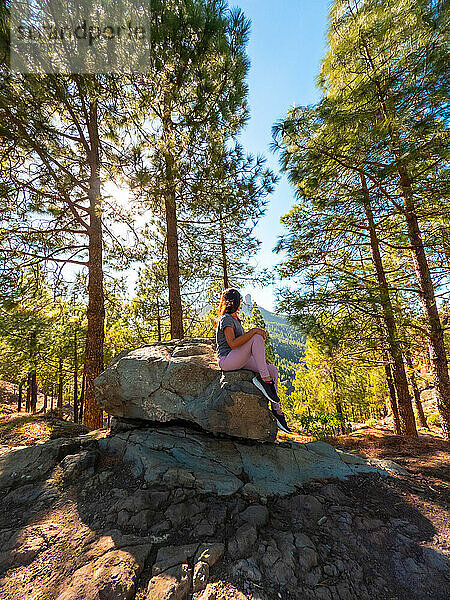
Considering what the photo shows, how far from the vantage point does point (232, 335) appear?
3967 millimetres

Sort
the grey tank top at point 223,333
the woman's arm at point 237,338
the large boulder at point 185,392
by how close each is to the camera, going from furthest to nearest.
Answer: the grey tank top at point 223,333, the woman's arm at point 237,338, the large boulder at point 185,392

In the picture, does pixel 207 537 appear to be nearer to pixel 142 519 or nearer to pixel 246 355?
pixel 142 519

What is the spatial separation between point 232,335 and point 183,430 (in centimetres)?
178

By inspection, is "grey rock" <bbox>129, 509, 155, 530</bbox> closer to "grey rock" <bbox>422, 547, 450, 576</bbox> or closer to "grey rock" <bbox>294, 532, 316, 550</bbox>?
"grey rock" <bbox>294, 532, 316, 550</bbox>

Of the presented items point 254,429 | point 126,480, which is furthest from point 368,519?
point 126,480

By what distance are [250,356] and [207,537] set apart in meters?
2.16

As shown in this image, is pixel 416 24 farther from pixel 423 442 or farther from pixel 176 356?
pixel 423 442

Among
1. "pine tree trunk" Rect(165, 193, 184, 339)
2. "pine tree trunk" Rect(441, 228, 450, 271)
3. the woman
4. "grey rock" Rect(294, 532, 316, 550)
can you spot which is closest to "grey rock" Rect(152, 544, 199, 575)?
"grey rock" Rect(294, 532, 316, 550)

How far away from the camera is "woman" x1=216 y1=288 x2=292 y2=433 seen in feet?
12.3

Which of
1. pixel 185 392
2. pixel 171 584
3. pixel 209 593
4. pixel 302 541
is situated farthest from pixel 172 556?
pixel 185 392

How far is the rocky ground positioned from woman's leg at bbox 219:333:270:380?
5.24ft

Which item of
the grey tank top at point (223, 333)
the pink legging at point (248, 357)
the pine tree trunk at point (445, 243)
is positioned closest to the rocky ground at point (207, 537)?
the pink legging at point (248, 357)

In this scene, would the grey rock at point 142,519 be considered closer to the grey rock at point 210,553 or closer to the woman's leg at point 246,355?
the grey rock at point 210,553

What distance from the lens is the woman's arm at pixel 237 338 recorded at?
12.6 ft
